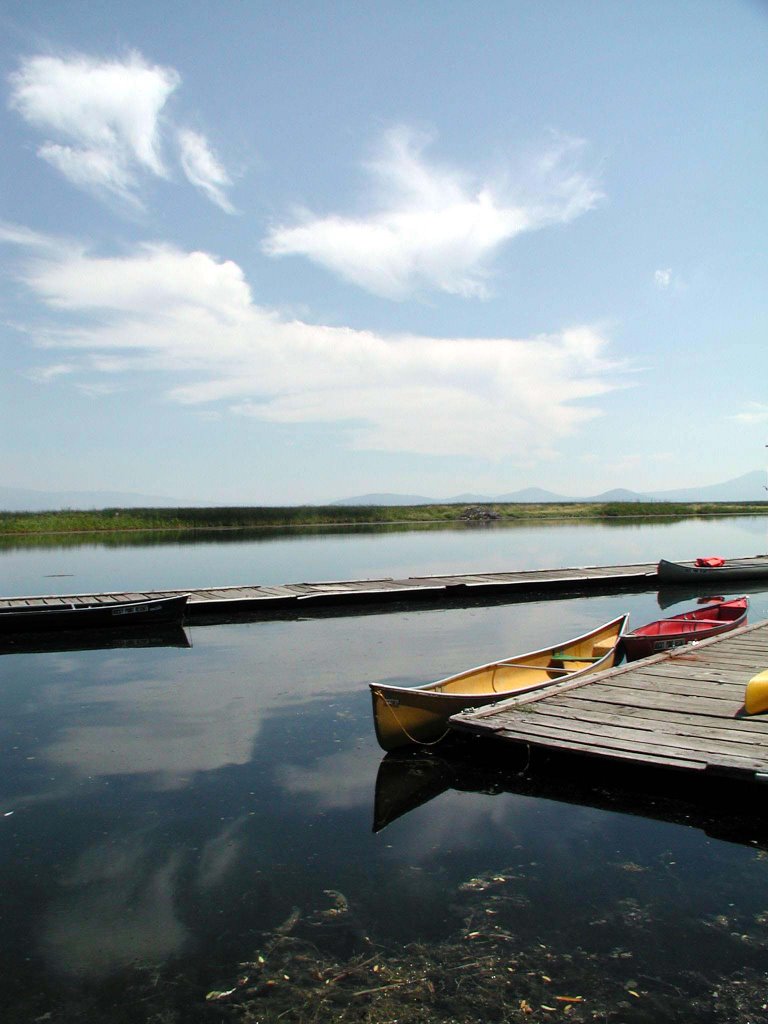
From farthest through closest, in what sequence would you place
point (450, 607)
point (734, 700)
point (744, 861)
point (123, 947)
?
point (450, 607) → point (734, 700) → point (744, 861) → point (123, 947)

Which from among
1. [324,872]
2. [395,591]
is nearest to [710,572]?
[395,591]

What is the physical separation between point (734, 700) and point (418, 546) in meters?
42.2

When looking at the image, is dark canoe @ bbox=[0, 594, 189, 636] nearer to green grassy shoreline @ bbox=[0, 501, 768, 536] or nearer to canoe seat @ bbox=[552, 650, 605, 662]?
canoe seat @ bbox=[552, 650, 605, 662]

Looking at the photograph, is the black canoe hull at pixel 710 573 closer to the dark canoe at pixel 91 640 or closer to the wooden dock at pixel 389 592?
the wooden dock at pixel 389 592

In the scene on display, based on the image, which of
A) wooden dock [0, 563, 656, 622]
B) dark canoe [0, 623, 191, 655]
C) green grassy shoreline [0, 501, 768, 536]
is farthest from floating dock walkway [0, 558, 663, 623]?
green grassy shoreline [0, 501, 768, 536]

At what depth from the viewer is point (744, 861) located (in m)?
7.37

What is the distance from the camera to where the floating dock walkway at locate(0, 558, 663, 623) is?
2322 cm

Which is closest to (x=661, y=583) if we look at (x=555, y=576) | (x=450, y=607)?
(x=555, y=576)

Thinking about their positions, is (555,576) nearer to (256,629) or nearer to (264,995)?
(256,629)

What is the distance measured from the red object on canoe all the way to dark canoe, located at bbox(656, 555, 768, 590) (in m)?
9.68

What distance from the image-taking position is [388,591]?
2556cm

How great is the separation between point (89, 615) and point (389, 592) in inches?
375

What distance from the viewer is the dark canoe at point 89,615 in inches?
784

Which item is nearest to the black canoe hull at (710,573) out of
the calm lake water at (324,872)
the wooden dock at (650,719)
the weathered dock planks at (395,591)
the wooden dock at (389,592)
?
the weathered dock planks at (395,591)
